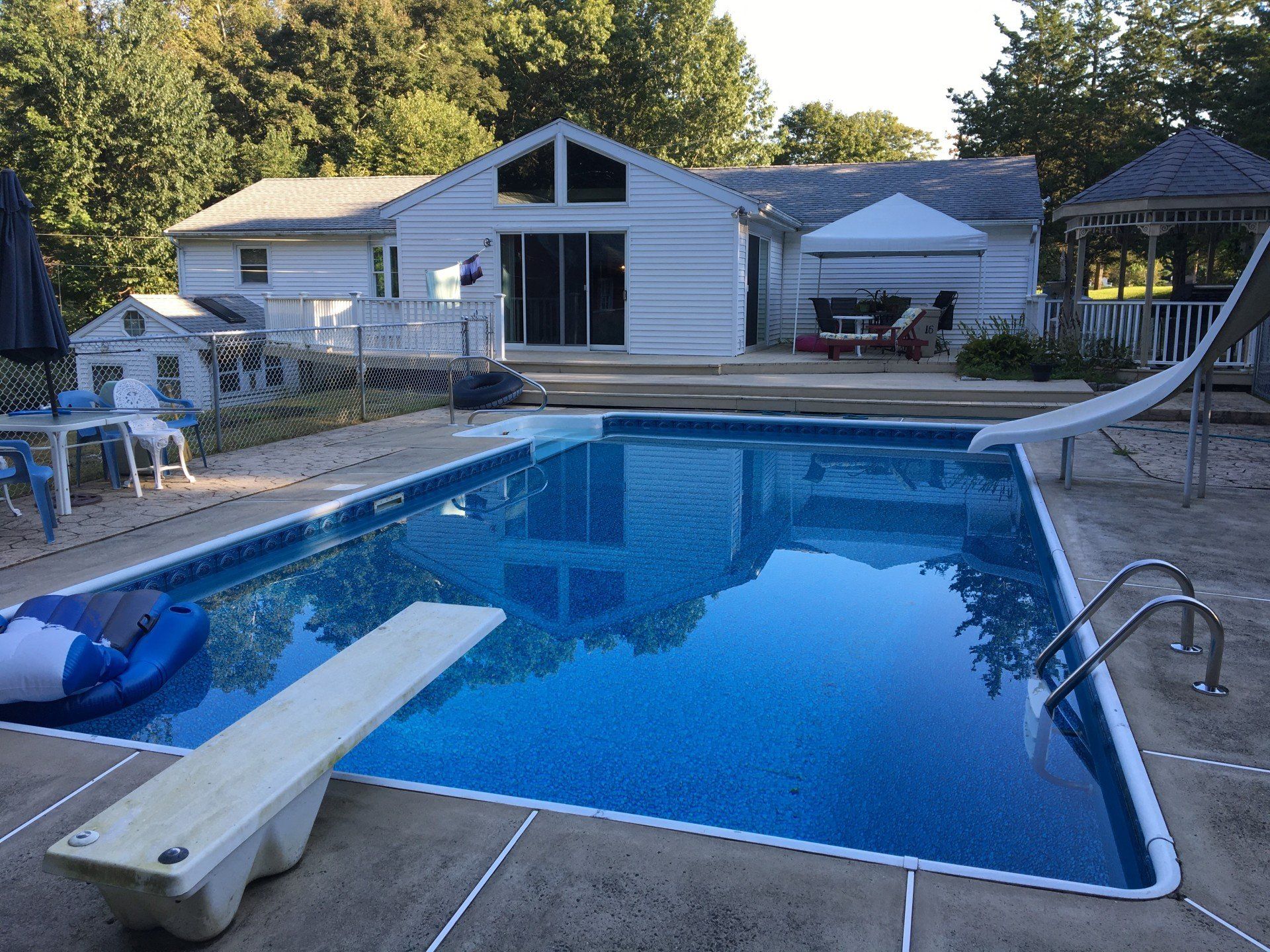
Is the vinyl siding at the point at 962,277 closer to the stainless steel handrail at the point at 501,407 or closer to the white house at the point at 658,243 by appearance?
the white house at the point at 658,243

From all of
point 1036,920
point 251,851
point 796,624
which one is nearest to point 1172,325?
point 796,624

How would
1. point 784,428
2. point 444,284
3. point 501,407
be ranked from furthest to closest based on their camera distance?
1. point 444,284
2. point 501,407
3. point 784,428

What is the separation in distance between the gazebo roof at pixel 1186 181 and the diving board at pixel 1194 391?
612 cm

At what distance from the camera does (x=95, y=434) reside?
26.5 ft

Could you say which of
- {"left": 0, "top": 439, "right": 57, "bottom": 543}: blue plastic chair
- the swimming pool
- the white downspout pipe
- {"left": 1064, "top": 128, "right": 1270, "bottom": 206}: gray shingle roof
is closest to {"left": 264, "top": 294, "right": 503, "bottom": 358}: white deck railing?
the white downspout pipe

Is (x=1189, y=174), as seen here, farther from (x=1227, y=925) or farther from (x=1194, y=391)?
(x=1227, y=925)

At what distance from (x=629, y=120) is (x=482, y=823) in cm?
3605

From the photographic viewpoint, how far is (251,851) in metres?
2.46

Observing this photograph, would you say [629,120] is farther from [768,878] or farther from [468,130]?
[768,878]

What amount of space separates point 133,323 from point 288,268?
431cm

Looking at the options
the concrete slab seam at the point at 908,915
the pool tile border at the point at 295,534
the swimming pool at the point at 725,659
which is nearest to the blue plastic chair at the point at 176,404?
the pool tile border at the point at 295,534

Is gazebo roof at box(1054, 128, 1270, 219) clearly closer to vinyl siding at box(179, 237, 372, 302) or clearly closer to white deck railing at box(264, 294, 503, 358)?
white deck railing at box(264, 294, 503, 358)

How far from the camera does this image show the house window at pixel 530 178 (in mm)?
16000

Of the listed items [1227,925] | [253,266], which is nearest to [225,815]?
[1227,925]
